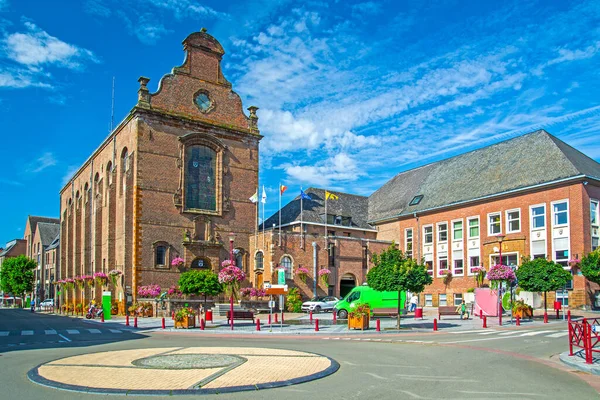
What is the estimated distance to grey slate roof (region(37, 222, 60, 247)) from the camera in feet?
316

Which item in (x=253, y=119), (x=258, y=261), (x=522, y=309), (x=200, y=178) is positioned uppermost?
(x=253, y=119)

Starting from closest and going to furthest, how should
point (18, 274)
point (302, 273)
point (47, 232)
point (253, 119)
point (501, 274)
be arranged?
1. point (501, 274)
2. point (302, 273)
3. point (253, 119)
4. point (18, 274)
5. point (47, 232)

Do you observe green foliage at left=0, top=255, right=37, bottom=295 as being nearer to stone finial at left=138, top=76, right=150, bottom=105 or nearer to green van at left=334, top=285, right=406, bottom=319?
stone finial at left=138, top=76, right=150, bottom=105

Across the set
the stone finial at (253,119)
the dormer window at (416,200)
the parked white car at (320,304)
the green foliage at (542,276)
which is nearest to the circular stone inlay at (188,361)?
the green foliage at (542,276)

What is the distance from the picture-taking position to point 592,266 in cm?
3478

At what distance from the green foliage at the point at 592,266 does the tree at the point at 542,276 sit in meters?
2.78

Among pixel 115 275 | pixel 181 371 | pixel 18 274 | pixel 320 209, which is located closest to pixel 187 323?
pixel 181 371

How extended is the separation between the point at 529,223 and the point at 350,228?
18569 millimetres

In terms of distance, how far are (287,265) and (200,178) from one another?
10.6 meters

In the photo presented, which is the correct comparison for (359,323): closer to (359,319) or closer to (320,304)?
(359,319)

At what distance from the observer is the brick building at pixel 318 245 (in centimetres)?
4709

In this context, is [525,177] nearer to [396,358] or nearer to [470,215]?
[470,215]

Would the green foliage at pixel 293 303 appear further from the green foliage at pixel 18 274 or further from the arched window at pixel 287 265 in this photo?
the green foliage at pixel 18 274

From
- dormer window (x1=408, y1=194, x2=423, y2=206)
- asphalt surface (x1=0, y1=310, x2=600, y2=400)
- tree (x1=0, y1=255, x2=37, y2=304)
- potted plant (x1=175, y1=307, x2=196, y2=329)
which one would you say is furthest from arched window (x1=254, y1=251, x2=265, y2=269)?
tree (x1=0, y1=255, x2=37, y2=304)
